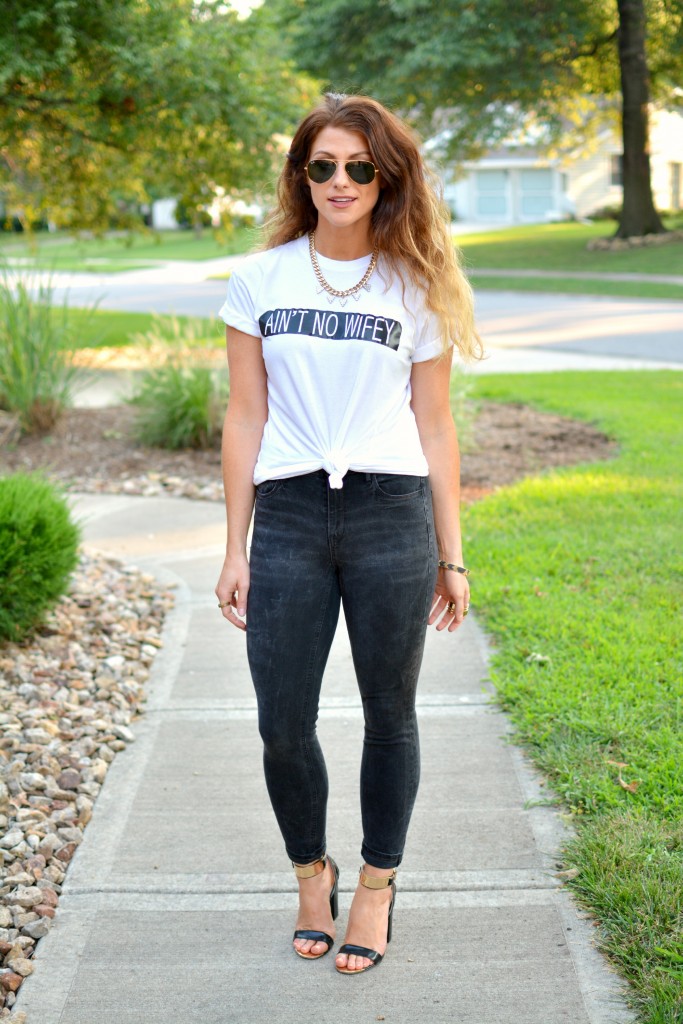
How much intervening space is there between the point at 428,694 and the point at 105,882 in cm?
152

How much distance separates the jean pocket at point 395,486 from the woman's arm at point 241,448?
0.31 meters

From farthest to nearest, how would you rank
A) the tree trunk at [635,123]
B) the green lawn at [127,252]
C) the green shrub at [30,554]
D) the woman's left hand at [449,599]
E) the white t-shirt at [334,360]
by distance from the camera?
the green lawn at [127,252], the tree trunk at [635,123], the green shrub at [30,554], the woman's left hand at [449,599], the white t-shirt at [334,360]

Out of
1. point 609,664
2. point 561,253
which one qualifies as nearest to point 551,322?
point 561,253

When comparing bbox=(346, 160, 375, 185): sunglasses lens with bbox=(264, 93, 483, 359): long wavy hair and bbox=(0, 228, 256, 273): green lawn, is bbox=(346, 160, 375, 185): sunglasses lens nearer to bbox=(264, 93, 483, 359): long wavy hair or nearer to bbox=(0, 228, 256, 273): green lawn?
bbox=(264, 93, 483, 359): long wavy hair

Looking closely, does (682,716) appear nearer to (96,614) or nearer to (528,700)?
(528,700)

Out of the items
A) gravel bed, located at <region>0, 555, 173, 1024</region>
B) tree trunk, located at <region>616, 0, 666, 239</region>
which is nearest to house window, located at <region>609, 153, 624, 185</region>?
tree trunk, located at <region>616, 0, 666, 239</region>

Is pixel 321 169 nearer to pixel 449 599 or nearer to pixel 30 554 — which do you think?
pixel 449 599

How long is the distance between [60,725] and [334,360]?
6.87ft

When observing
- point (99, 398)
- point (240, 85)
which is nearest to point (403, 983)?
point (99, 398)

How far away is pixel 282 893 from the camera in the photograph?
9.36 feet

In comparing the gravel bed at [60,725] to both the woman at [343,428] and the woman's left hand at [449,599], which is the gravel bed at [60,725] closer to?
the woman at [343,428]

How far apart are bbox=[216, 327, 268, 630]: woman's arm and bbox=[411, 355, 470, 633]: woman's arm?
359 millimetres

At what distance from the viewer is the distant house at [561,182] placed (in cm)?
4591

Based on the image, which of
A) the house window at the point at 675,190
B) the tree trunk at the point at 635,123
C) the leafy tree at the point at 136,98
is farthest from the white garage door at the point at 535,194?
the leafy tree at the point at 136,98
